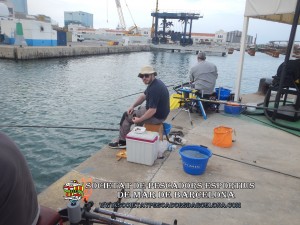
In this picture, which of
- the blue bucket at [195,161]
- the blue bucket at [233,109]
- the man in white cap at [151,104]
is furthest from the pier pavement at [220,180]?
the blue bucket at [233,109]

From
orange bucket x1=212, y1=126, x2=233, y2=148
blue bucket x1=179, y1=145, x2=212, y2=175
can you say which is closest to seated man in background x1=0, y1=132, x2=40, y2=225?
blue bucket x1=179, y1=145, x2=212, y2=175

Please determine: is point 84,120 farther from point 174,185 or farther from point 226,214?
point 226,214

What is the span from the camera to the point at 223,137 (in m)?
4.85

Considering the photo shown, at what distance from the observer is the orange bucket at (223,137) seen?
479cm

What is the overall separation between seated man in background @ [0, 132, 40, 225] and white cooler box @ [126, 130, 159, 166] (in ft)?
7.97

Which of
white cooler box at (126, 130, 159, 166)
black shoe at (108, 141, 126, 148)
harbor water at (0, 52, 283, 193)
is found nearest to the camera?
white cooler box at (126, 130, 159, 166)

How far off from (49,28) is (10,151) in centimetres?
4239

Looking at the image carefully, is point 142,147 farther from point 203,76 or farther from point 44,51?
point 44,51

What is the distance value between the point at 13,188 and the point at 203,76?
19.8 feet

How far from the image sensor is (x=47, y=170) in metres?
6.11

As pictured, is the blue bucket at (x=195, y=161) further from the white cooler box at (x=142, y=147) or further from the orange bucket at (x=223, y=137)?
the orange bucket at (x=223, y=137)

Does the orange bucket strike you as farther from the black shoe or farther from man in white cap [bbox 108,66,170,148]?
the black shoe

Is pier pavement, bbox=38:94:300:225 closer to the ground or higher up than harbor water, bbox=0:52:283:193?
higher up

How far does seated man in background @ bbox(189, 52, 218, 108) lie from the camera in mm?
6650
